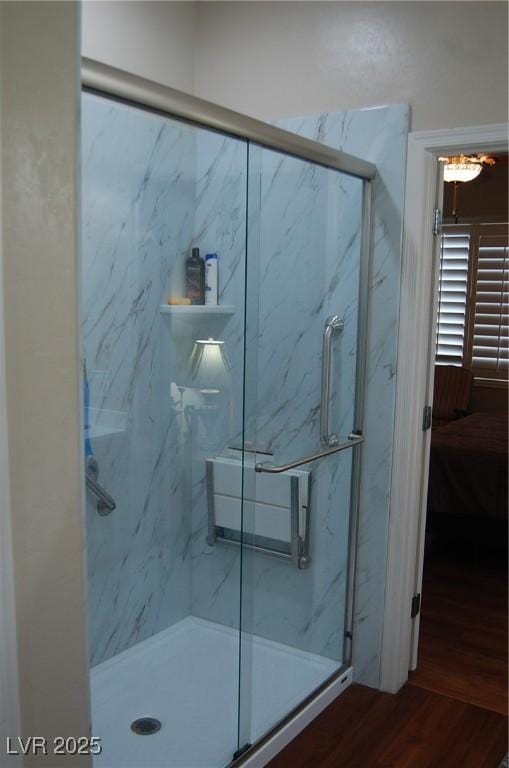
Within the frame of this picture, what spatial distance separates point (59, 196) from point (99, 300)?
1523mm

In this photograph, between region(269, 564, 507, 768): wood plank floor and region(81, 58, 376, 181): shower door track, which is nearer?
region(81, 58, 376, 181): shower door track

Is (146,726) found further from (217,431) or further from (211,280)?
(211,280)

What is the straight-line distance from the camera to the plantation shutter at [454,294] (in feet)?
20.3

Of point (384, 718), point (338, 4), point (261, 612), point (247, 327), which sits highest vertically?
point (338, 4)

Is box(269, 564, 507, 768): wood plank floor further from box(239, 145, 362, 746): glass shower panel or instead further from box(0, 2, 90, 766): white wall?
box(0, 2, 90, 766): white wall

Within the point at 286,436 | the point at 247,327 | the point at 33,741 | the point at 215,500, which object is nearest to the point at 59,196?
the point at 33,741

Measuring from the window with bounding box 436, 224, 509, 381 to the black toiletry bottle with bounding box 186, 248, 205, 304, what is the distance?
3727 millimetres

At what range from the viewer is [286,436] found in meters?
2.49

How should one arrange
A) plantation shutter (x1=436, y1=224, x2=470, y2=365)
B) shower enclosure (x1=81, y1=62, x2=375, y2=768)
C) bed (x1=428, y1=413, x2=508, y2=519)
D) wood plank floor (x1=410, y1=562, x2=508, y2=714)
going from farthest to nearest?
plantation shutter (x1=436, y1=224, x2=470, y2=365) < bed (x1=428, y1=413, x2=508, y2=519) < wood plank floor (x1=410, y1=562, x2=508, y2=714) < shower enclosure (x1=81, y1=62, x2=375, y2=768)

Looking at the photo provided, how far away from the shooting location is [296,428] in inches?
100

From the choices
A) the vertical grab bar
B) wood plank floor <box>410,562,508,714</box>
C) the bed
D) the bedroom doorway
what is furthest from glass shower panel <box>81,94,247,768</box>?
the bed

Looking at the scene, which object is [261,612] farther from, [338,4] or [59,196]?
[338,4]

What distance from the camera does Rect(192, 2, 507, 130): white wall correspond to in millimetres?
2420

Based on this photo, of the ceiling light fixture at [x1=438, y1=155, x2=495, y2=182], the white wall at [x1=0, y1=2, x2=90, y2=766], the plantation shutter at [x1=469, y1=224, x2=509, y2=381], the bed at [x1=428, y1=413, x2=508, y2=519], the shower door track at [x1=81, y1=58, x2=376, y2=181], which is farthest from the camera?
the plantation shutter at [x1=469, y1=224, x2=509, y2=381]
